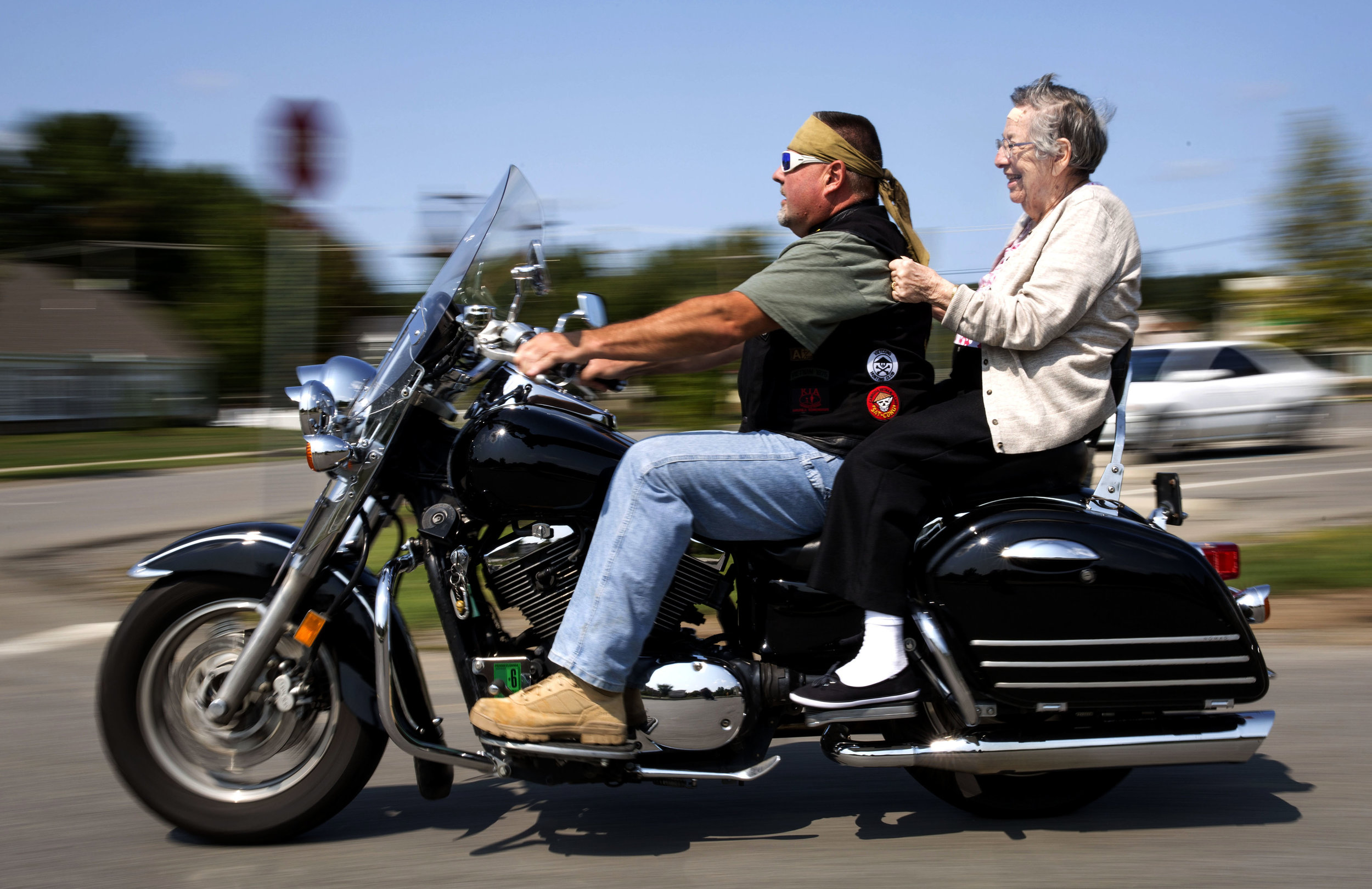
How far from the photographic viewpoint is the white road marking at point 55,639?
17.4 feet

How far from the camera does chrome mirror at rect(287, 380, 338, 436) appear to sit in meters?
2.85

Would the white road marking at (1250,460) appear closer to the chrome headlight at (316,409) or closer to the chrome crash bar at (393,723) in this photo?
the chrome crash bar at (393,723)

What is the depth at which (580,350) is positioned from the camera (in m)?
2.76

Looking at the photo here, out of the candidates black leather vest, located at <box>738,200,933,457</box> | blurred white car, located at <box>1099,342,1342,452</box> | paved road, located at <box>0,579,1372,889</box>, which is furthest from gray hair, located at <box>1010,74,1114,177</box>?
blurred white car, located at <box>1099,342,1342,452</box>

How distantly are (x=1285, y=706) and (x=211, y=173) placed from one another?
58.7m

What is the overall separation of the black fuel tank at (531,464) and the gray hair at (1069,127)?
1379 millimetres

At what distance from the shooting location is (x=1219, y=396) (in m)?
14.2

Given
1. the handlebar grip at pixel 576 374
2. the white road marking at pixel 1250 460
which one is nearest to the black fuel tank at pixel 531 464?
the handlebar grip at pixel 576 374

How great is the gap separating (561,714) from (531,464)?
24.1 inches

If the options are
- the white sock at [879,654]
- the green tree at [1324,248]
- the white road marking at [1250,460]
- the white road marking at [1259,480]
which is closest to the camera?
the white sock at [879,654]

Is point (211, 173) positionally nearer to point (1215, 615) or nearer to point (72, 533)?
point (72, 533)

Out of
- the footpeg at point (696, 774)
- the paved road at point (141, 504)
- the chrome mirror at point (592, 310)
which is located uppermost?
the chrome mirror at point (592, 310)

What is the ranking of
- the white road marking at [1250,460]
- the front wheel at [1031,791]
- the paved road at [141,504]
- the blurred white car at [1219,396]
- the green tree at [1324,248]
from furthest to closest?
the green tree at [1324,248], the blurred white car at [1219,396], the white road marking at [1250,460], the paved road at [141,504], the front wheel at [1031,791]

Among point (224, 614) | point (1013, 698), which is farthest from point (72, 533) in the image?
point (1013, 698)
